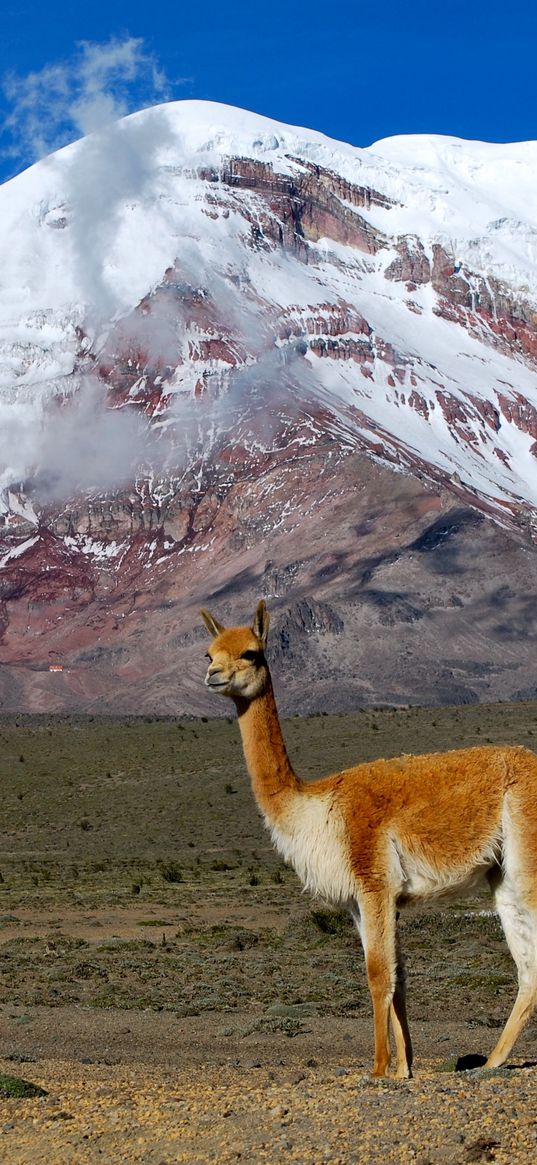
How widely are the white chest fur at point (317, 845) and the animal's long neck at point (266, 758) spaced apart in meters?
0.10

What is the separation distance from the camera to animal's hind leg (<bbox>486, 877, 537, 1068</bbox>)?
31.0ft

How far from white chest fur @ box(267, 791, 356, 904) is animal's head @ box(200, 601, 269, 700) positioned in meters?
0.82

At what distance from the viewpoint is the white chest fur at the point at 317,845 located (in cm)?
965

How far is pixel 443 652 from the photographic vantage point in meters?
125


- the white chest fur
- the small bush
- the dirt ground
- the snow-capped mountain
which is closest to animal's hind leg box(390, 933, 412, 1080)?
the dirt ground

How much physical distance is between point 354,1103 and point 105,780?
50.7 m

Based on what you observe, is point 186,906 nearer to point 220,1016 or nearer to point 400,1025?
point 220,1016

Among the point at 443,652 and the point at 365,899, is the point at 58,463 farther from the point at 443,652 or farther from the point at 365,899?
the point at 365,899

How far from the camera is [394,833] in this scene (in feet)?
→ 31.6

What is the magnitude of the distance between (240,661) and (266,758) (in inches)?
28.1

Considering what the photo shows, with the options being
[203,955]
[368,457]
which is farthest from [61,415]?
[203,955]

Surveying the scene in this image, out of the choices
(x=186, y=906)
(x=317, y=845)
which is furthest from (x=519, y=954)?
(x=186, y=906)

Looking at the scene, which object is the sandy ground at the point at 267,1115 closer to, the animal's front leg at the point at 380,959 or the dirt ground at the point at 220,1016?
the dirt ground at the point at 220,1016

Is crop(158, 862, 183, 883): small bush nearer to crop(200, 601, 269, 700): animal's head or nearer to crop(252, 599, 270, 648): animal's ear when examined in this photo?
crop(200, 601, 269, 700): animal's head
